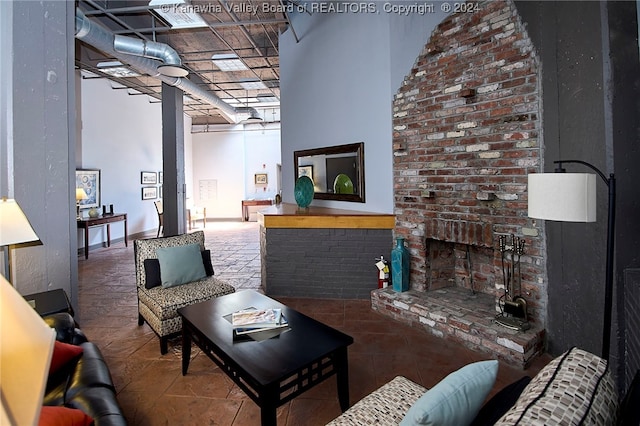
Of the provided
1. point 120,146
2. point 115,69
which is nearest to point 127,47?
point 115,69

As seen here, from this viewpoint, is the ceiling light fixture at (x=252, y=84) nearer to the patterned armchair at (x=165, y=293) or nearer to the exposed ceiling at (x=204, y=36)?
the exposed ceiling at (x=204, y=36)

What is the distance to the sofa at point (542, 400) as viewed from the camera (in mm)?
870

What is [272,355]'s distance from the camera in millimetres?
1788

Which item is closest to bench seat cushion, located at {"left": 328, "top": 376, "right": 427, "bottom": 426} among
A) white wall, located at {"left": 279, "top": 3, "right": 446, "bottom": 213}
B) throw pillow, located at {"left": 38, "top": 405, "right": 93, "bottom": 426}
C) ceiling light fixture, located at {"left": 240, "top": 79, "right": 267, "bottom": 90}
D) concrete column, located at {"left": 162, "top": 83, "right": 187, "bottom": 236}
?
throw pillow, located at {"left": 38, "top": 405, "right": 93, "bottom": 426}

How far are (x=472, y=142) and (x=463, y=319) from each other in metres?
1.49

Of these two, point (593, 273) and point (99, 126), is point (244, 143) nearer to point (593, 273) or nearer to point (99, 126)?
point (99, 126)

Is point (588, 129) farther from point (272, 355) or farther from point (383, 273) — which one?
point (272, 355)

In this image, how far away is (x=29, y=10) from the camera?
274 centimetres

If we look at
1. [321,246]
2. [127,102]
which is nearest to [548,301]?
[321,246]

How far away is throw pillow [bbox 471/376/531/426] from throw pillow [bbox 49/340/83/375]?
1.78m

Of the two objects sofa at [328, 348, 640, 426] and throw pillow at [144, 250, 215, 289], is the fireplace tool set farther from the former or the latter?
throw pillow at [144, 250, 215, 289]

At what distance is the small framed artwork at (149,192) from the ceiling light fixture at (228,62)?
3878 mm

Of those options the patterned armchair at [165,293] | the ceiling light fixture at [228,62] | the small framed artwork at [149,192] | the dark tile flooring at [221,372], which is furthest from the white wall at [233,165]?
the patterned armchair at [165,293]

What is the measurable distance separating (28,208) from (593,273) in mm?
4127
